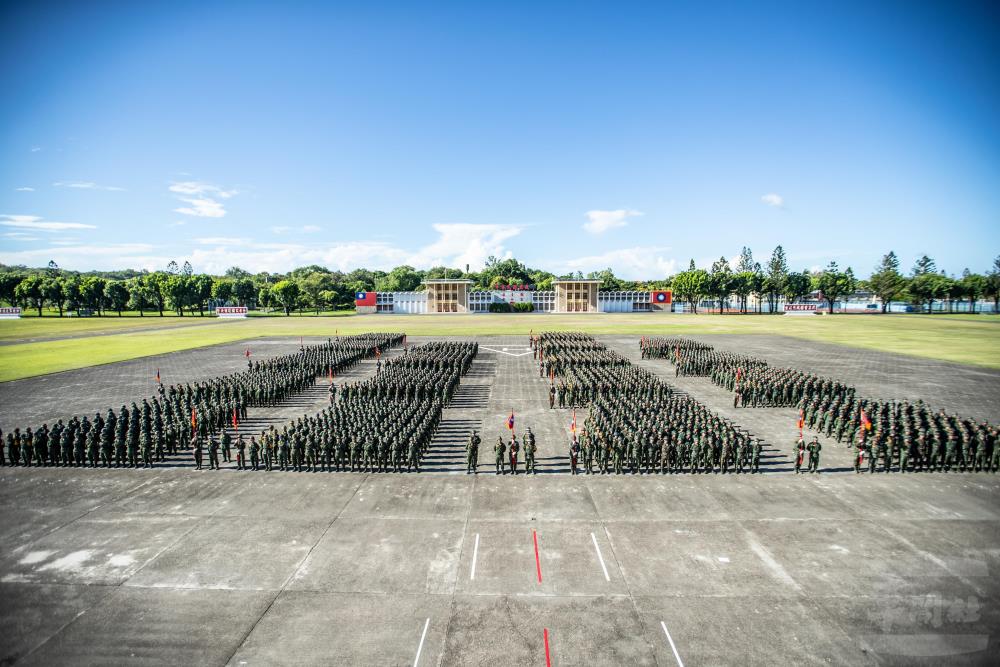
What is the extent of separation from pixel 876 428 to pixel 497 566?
14684 millimetres

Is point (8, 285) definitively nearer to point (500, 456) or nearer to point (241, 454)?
point (241, 454)

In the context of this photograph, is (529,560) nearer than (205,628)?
No

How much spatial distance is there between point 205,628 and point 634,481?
10.7m

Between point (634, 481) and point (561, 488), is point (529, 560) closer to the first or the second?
point (561, 488)

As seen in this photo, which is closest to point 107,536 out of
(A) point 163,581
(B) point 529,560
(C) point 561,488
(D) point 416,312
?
(A) point 163,581

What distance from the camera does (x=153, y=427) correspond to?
17984 mm

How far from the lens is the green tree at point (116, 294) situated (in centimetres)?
9312

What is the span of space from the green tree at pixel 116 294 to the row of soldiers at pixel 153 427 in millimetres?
90063

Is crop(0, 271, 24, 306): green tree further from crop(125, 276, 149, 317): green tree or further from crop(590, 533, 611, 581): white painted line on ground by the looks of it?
crop(590, 533, 611, 581): white painted line on ground

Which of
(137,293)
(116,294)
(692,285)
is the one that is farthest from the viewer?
(692,285)

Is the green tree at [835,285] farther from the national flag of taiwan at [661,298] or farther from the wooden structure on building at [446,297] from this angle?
the wooden structure on building at [446,297]

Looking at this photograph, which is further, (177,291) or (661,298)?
(661,298)

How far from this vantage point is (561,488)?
43.1ft

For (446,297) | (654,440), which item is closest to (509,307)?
(446,297)
